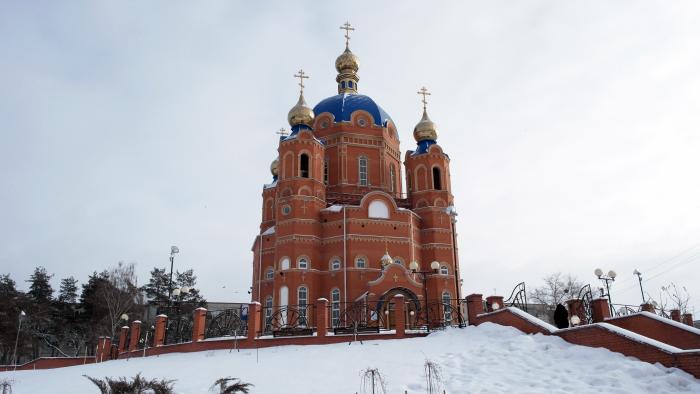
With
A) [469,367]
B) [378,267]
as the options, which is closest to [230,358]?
[469,367]

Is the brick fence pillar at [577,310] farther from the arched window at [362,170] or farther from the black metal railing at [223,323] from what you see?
the arched window at [362,170]

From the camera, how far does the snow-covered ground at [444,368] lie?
31.7 ft

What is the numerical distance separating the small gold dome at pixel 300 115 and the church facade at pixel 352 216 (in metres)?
0.05

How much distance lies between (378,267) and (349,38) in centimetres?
1757

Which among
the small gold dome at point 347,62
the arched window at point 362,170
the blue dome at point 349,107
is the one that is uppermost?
the small gold dome at point 347,62

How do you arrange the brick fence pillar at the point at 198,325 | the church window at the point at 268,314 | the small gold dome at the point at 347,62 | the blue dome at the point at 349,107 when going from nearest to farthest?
the brick fence pillar at the point at 198,325
the church window at the point at 268,314
the blue dome at the point at 349,107
the small gold dome at the point at 347,62

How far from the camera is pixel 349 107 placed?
110 ft

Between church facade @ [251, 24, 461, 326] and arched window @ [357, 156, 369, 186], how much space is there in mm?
59

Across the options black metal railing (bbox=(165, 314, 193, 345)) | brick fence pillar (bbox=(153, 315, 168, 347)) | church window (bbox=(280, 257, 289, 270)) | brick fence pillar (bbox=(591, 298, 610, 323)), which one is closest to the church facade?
church window (bbox=(280, 257, 289, 270))

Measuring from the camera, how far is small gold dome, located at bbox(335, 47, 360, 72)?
1455 inches

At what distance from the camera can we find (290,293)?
26484 millimetres

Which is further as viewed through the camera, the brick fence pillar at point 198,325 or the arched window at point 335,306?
the arched window at point 335,306

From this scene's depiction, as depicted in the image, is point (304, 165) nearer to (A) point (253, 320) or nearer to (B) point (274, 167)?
(B) point (274, 167)

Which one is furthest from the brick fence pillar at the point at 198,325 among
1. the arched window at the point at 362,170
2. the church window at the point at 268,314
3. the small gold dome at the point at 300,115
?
the arched window at the point at 362,170
